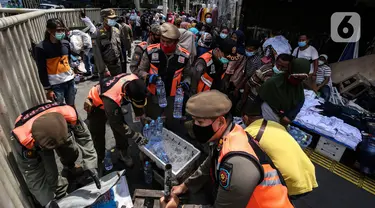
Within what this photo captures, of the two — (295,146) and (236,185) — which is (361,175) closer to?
(295,146)

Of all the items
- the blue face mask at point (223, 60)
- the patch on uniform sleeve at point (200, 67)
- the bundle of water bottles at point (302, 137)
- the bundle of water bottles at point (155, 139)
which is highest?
the blue face mask at point (223, 60)

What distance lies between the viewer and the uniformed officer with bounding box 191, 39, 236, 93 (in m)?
3.96

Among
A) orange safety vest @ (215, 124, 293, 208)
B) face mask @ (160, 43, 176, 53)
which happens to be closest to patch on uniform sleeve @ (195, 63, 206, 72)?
face mask @ (160, 43, 176, 53)

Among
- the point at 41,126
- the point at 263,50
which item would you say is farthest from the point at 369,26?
the point at 41,126

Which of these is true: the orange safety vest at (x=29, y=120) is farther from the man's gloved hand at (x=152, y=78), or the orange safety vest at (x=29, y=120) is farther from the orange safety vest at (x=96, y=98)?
the man's gloved hand at (x=152, y=78)

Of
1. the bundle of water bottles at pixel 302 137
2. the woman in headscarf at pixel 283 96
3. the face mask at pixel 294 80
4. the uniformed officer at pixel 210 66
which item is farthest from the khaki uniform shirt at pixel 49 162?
the bundle of water bottles at pixel 302 137

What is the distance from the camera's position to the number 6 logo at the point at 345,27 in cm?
683

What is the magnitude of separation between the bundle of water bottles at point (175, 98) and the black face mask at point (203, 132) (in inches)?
87.2

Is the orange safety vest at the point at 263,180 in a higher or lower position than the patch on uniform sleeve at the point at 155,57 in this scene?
lower

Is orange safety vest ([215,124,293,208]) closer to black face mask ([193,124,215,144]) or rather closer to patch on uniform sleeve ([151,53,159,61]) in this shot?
black face mask ([193,124,215,144])

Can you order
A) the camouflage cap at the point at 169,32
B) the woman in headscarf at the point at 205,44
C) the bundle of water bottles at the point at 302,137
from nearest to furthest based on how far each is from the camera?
1. the camouflage cap at the point at 169,32
2. the bundle of water bottles at the point at 302,137
3. the woman in headscarf at the point at 205,44

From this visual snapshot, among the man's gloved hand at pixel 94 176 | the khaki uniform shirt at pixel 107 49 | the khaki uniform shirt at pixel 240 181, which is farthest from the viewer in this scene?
the khaki uniform shirt at pixel 107 49

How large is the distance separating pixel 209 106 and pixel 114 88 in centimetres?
162

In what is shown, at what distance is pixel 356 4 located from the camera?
23.0ft
